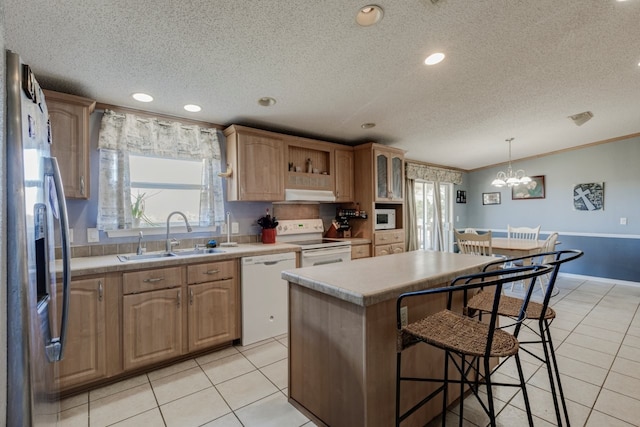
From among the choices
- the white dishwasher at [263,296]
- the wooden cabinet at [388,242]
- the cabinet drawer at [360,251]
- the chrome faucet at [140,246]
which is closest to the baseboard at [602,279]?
the wooden cabinet at [388,242]

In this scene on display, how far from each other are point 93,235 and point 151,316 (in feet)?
3.11

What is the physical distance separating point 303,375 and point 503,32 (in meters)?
2.53

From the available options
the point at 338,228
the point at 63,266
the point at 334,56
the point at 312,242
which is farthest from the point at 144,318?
the point at 338,228

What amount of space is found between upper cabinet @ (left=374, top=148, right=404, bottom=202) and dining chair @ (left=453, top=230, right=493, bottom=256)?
3.39 feet

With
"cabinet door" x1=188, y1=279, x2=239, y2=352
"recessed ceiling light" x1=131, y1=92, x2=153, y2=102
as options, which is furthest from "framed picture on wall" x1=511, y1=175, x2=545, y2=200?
"recessed ceiling light" x1=131, y1=92, x2=153, y2=102

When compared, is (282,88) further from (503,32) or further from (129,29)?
(503,32)

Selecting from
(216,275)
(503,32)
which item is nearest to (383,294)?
(216,275)

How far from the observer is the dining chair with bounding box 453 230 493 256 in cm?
372

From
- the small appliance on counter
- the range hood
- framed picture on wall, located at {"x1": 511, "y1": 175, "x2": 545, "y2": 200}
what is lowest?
the small appliance on counter

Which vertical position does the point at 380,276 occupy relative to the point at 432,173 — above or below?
below

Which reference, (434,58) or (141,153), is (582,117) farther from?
(141,153)

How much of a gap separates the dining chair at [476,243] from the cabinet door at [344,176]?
159cm

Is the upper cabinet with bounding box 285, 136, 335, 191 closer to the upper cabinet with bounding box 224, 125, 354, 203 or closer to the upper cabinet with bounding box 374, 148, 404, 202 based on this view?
the upper cabinet with bounding box 224, 125, 354, 203

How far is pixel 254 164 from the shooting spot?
320cm
